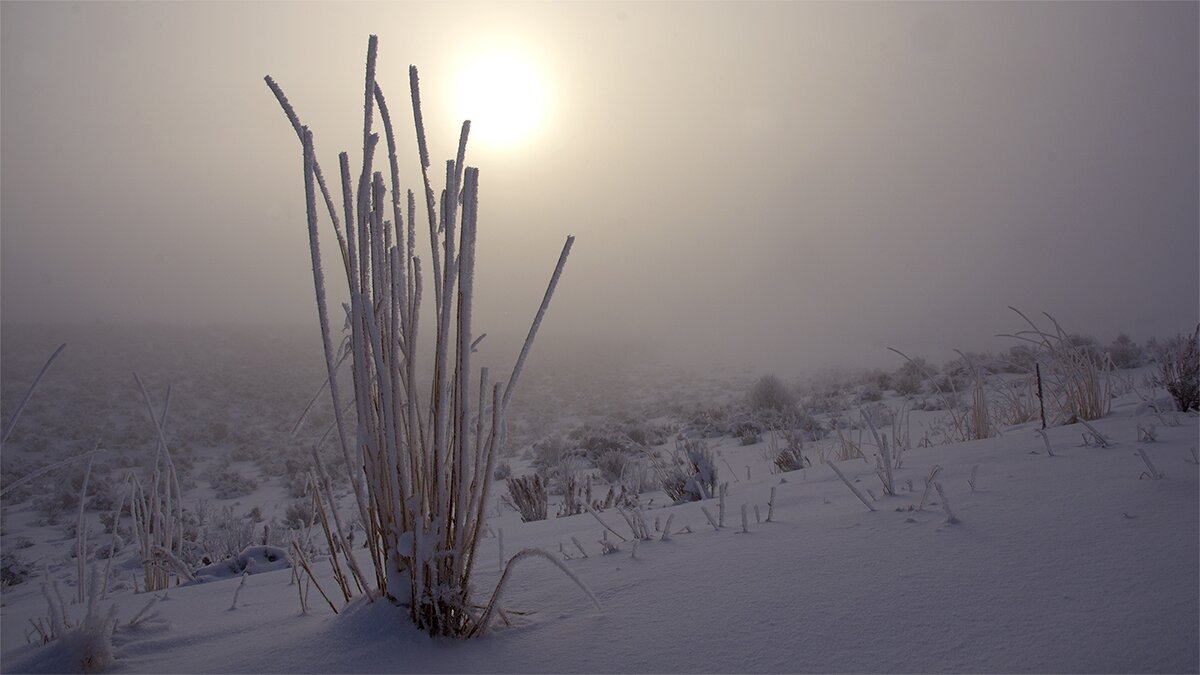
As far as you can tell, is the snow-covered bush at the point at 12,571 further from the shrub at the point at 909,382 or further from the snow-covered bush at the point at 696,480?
the shrub at the point at 909,382

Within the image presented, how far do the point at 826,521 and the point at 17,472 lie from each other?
13404 millimetres

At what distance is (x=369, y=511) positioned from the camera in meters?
1.17

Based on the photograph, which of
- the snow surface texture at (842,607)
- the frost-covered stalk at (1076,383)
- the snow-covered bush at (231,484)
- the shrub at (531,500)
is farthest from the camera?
the snow-covered bush at (231,484)

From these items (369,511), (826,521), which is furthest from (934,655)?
(369,511)

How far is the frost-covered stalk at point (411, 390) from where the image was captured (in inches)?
40.9

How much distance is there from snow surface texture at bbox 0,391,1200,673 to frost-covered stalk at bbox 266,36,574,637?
12 centimetres

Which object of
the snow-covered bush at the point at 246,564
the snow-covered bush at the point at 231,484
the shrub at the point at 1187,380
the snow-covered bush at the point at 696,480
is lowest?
the snow-covered bush at the point at 231,484

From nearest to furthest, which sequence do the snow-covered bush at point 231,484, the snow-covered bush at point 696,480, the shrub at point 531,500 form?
the snow-covered bush at point 696,480, the shrub at point 531,500, the snow-covered bush at point 231,484

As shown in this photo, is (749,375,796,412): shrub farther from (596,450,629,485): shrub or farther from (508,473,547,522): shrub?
(508,473,547,522): shrub

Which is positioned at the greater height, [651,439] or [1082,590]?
[1082,590]

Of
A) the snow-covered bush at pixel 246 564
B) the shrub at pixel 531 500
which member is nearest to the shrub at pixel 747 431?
the shrub at pixel 531 500

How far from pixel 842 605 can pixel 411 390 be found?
0.84m

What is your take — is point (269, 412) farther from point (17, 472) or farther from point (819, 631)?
point (819, 631)

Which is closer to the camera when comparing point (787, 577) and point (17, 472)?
point (787, 577)
